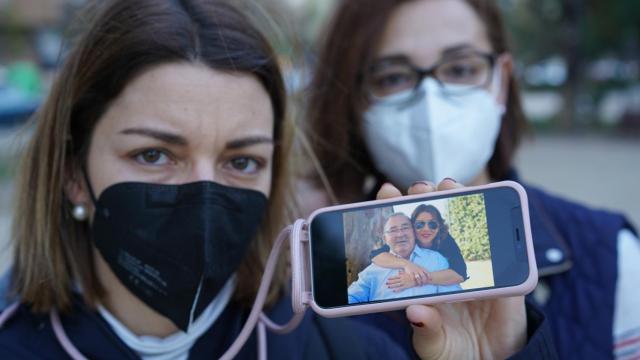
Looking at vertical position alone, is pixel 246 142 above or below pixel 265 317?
above

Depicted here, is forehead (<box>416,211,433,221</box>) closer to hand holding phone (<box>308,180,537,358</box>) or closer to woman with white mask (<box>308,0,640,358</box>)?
hand holding phone (<box>308,180,537,358</box>)

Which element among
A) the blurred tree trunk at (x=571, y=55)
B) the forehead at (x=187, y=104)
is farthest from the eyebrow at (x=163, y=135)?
the blurred tree trunk at (x=571, y=55)

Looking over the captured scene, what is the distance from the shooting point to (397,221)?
1.31 m

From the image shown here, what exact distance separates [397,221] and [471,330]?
371 millimetres

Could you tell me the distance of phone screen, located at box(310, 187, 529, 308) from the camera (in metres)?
1.25

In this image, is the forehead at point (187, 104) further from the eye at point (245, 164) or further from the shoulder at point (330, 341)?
the shoulder at point (330, 341)

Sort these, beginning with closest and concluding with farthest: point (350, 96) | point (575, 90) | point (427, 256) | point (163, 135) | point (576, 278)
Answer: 1. point (427, 256)
2. point (163, 135)
3. point (576, 278)
4. point (350, 96)
5. point (575, 90)

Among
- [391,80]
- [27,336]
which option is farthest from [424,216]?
[27,336]

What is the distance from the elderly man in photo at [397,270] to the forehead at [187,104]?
1.74ft

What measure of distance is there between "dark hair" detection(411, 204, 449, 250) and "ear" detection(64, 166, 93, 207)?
3.03 ft

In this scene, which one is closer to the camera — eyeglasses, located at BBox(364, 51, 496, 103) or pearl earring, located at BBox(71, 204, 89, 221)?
pearl earring, located at BBox(71, 204, 89, 221)

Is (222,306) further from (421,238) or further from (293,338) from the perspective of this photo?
(421,238)

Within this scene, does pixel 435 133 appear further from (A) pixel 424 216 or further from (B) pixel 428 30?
(A) pixel 424 216

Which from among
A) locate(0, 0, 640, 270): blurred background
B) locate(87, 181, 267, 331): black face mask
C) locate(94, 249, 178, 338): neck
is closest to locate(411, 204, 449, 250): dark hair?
locate(87, 181, 267, 331): black face mask
